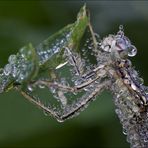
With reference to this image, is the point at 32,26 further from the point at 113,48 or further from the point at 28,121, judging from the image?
the point at 113,48

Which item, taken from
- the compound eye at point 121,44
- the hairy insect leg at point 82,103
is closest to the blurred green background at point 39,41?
the hairy insect leg at point 82,103

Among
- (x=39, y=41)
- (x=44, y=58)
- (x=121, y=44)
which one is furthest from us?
(x=39, y=41)

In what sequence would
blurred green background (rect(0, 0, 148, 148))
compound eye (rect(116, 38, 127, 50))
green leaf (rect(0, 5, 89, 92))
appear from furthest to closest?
blurred green background (rect(0, 0, 148, 148))
compound eye (rect(116, 38, 127, 50))
green leaf (rect(0, 5, 89, 92))

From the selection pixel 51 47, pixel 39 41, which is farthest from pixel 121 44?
pixel 39 41

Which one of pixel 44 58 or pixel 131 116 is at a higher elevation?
pixel 44 58

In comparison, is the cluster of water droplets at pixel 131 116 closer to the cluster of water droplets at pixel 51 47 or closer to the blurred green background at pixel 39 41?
the cluster of water droplets at pixel 51 47

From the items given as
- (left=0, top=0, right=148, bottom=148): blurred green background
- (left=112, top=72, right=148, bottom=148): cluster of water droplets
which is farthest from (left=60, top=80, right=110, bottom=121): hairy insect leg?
(left=0, top=0, right=148, bottom=148): blurred green background

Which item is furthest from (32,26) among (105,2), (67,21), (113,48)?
(113,48)

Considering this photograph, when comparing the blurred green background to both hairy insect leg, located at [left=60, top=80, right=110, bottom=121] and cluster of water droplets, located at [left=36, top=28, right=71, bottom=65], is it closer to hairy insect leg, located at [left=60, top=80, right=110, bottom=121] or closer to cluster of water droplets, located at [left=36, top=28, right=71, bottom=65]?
hairy insect leg, located at [left=60, top=80, right=110, bottom=121]

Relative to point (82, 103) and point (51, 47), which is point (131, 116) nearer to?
point (82, 103)
